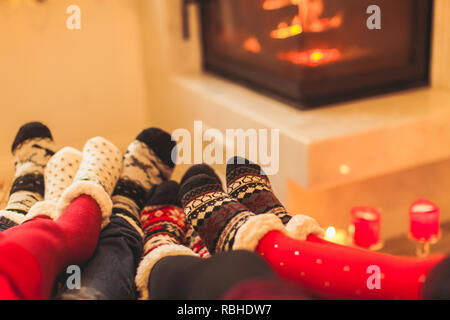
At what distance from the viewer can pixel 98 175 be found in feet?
2.58

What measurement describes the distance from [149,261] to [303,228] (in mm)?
190

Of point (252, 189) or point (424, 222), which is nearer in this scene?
point (252, 189)

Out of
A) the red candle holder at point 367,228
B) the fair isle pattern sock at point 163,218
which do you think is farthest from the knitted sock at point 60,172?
the red candle holder at point 367,228

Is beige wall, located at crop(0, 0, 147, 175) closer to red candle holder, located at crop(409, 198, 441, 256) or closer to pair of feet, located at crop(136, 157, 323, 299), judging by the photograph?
pair of feet, located at crop(136, 157, 323, 299)

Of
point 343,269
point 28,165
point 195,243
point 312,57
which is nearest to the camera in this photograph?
point 343,269

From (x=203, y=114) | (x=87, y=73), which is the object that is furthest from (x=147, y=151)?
(x=203, y=114)

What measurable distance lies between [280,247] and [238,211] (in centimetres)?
10

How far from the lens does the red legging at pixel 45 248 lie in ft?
1.65

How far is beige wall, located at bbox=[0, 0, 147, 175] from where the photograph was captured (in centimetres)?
81

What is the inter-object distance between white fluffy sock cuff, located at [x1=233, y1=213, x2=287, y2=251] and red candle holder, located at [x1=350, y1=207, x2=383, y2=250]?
710 millimetres

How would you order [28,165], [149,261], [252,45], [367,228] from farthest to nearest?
[252,45] < [367,228] < [28,165] < [149,261]

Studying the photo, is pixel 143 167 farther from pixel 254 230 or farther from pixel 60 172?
pixel 254 230

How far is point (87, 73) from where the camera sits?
3.81 feet

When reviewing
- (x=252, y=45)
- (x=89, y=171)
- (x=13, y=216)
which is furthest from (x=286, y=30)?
(x=13, y=216)
